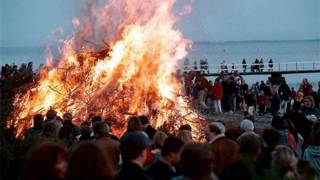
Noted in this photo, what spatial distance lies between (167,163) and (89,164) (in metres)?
1.69

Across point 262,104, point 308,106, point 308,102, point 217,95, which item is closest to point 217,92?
point 217,95

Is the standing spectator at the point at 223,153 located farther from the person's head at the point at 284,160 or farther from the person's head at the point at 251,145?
the person's head at the point at 284,160

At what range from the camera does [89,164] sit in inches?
231

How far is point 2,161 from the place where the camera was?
11.1 meters

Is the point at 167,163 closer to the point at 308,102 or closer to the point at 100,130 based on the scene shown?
the point at 100,130

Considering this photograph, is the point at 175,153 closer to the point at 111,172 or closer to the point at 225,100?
the point at 111,172

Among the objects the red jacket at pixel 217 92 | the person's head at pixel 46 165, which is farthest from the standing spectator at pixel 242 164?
the red jacket at pixel 217 92

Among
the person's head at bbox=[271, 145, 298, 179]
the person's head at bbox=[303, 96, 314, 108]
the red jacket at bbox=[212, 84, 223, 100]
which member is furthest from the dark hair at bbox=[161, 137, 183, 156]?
the red jacket at bbox=[212, 84, 223, 100]

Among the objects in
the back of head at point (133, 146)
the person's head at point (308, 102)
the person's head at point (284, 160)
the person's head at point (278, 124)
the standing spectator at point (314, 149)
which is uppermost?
the person's head at point (308, 102)

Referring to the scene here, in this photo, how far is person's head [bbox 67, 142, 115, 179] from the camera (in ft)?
19.2

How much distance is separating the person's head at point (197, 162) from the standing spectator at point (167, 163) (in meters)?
0.97

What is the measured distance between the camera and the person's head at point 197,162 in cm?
617

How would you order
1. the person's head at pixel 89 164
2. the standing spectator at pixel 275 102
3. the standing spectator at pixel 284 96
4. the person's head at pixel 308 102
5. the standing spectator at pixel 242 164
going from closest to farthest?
the person's head at pixel 89 164 < the standing spectator at pixel 242 164 < the person's head at pixel 308 102 < the standing spectator at pixel 275 102 < the standing spectator at pixel 284 96

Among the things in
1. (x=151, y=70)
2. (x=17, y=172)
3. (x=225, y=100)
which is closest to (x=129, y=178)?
(x=17, y=172)
